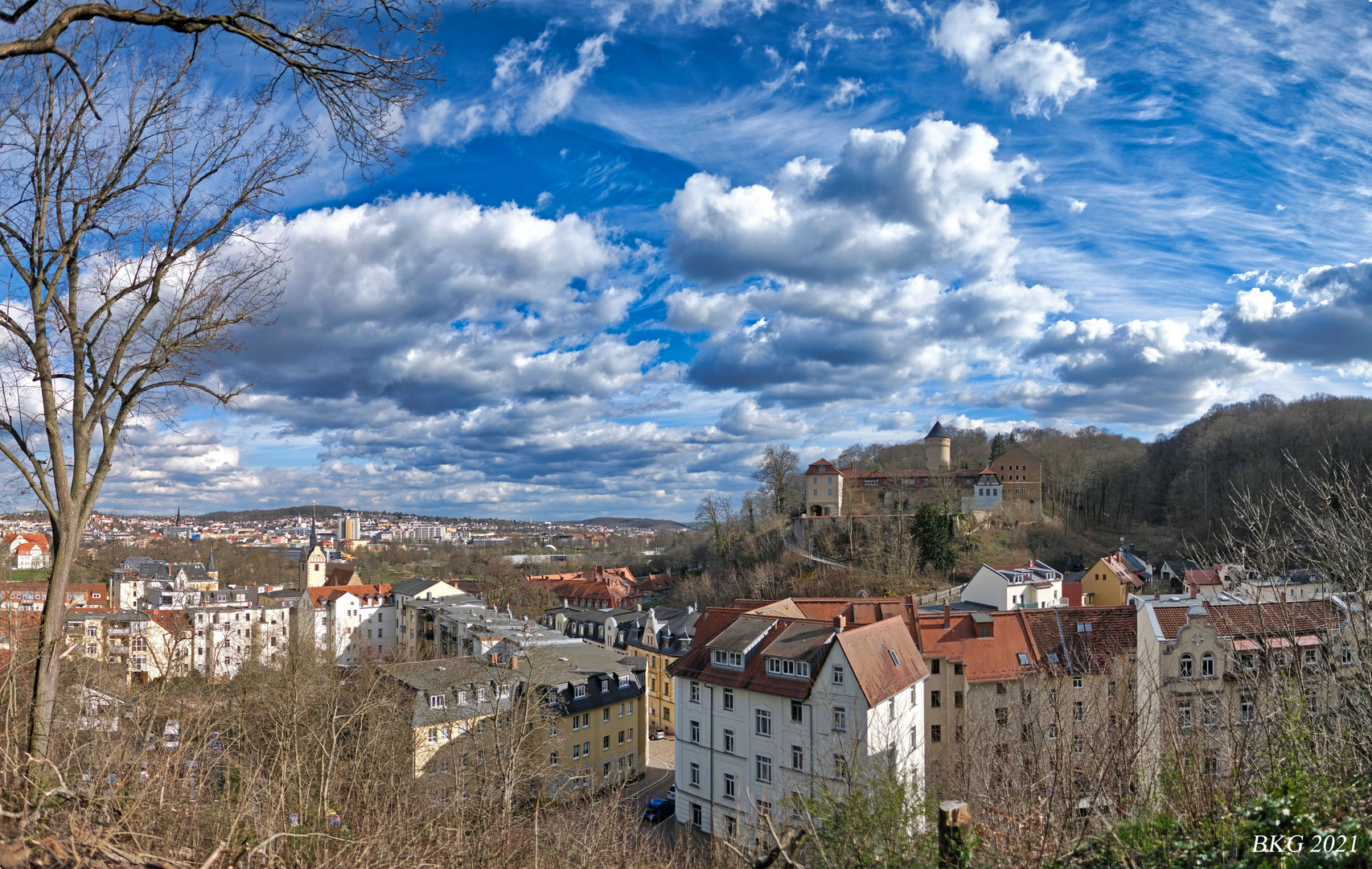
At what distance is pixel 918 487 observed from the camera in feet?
199

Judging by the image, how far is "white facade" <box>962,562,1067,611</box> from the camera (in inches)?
1387

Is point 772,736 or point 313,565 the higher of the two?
point 772,736

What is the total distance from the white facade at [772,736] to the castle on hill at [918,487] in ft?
122

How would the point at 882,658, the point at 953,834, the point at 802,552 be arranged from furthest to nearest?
the point at 802,552
the point at 882,658
the point at 953,834

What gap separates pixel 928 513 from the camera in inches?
1818

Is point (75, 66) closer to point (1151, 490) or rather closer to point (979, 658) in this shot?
point (979, 658)

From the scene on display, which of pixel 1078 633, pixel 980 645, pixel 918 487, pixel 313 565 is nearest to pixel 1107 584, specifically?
pixel 918 487

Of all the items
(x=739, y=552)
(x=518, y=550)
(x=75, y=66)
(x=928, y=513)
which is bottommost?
(x=518, y=550)

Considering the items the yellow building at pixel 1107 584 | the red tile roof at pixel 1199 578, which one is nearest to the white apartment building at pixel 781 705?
the red tile roof at pixel 1199 578

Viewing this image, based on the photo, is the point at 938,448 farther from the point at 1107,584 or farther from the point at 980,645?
the point at 980,645

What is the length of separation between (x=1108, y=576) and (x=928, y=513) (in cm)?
1058

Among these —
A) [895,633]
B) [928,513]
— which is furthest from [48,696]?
[928,513]

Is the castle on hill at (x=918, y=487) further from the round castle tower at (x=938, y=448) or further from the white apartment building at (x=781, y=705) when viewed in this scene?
the white apartment building at (x=781, y=705)

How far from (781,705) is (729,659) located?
2.27 meters
